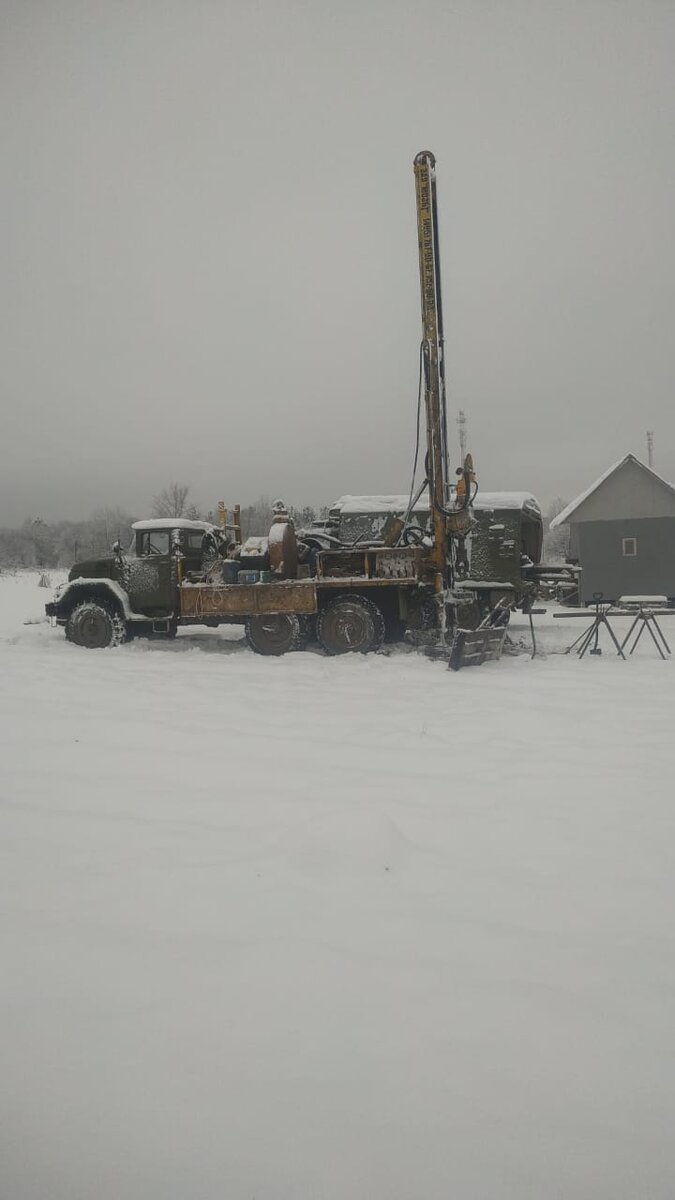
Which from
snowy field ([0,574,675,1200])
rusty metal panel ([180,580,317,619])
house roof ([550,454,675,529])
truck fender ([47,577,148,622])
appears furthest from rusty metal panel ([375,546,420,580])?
house roof ([550,454,675,529])

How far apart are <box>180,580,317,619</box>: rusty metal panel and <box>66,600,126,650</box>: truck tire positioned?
1.29 meters

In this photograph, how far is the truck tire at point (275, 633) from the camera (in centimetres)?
1104

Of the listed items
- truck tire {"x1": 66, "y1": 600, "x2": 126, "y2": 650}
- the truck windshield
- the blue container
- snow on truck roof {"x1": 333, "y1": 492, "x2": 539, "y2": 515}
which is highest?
snow on truck roof {"x1": 333, "y1": 492, "x2": 539, "y2": 515}

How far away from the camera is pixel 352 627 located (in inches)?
425

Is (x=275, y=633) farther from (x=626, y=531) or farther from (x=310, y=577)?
(x=626, y=531)

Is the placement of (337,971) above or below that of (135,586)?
below

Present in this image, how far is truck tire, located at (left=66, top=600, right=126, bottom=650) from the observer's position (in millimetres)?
11586

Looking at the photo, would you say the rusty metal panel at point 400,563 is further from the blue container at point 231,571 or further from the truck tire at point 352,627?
the blue container at point 231,571

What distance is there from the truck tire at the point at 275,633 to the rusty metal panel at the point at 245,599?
20cm

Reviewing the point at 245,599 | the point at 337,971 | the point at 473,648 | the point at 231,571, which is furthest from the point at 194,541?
the point at 337,971

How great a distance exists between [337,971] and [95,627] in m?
10.2

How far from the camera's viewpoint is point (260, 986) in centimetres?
241

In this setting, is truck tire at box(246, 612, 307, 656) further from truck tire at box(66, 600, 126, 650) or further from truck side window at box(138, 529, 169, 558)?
truck tire at box(66, 600, 126, 650)

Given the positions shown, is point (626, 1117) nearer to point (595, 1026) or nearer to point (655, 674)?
point (595, 1026)
